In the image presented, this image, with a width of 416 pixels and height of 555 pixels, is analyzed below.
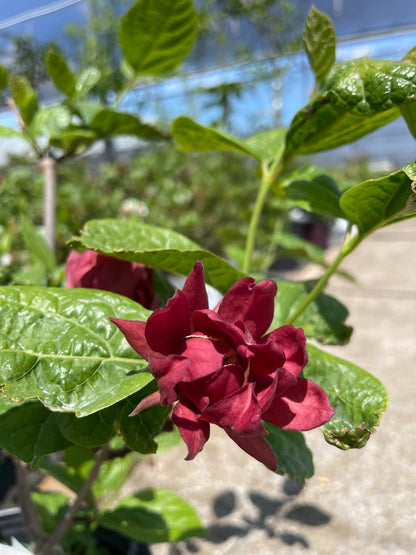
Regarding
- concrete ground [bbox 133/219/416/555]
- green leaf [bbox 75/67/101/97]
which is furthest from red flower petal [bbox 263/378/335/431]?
concrete ground [bbox 133/219/416/555]

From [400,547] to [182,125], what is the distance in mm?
1349

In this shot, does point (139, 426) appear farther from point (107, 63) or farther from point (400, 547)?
point (107, 63)

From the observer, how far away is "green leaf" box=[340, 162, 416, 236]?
0.40 meters

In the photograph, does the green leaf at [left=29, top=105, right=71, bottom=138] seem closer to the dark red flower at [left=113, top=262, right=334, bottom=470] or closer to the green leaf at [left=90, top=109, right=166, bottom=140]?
the green leaf at [left=90, top=109, right=166, bottom=140]

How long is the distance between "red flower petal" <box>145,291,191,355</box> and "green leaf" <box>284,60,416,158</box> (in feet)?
0.73

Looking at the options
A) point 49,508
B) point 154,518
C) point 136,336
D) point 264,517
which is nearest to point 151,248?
point 136,336

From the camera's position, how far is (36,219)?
A: 11.5ft

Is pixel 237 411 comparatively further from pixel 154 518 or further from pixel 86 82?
pixel 154 518

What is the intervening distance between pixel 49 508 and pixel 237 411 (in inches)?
38.5

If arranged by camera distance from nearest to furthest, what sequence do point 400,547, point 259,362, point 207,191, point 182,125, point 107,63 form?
1. point 259,362
2. point 182,125
3. point 400,547
4. point 207,191
5. point 107,63

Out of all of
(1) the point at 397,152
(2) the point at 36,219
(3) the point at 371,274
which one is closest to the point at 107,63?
(2) the point at 36,219

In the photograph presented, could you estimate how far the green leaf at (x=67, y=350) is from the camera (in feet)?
1.17

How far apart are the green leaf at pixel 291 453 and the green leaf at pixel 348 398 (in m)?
0.08

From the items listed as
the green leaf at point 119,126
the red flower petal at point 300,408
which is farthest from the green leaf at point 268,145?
the red flower petal at point 300,408
